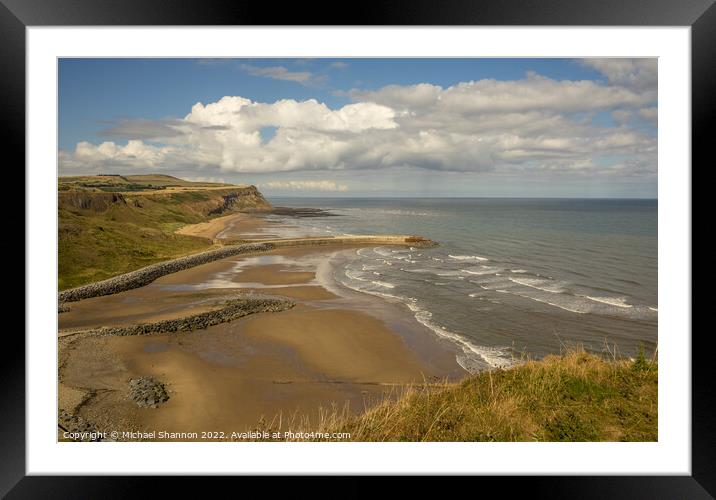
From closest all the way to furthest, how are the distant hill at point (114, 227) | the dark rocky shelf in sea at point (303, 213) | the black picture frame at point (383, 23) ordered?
the black picture frame at point (383, 23)
the distant hill at point (114, 227)
the dark rocky shelf in sea at point (303, 213)

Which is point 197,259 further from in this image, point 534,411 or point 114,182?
point 534,411

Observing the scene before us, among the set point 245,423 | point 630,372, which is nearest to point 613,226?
point 630,372

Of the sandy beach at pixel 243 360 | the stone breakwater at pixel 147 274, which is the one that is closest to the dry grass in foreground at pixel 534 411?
the sandy beach at pixel 243 360

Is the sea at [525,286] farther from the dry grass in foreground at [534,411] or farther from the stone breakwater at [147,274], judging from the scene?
the stone breakwater at [147,274]

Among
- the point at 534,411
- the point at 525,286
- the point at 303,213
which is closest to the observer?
the point at 534,411

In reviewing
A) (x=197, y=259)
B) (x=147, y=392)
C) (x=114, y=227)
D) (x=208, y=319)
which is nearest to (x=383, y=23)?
(x=147, y=392)

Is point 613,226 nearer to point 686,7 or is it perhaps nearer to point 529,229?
point 529,229

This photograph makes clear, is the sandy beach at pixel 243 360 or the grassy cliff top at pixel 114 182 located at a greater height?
the grassy cliff top at pixel 114 182
